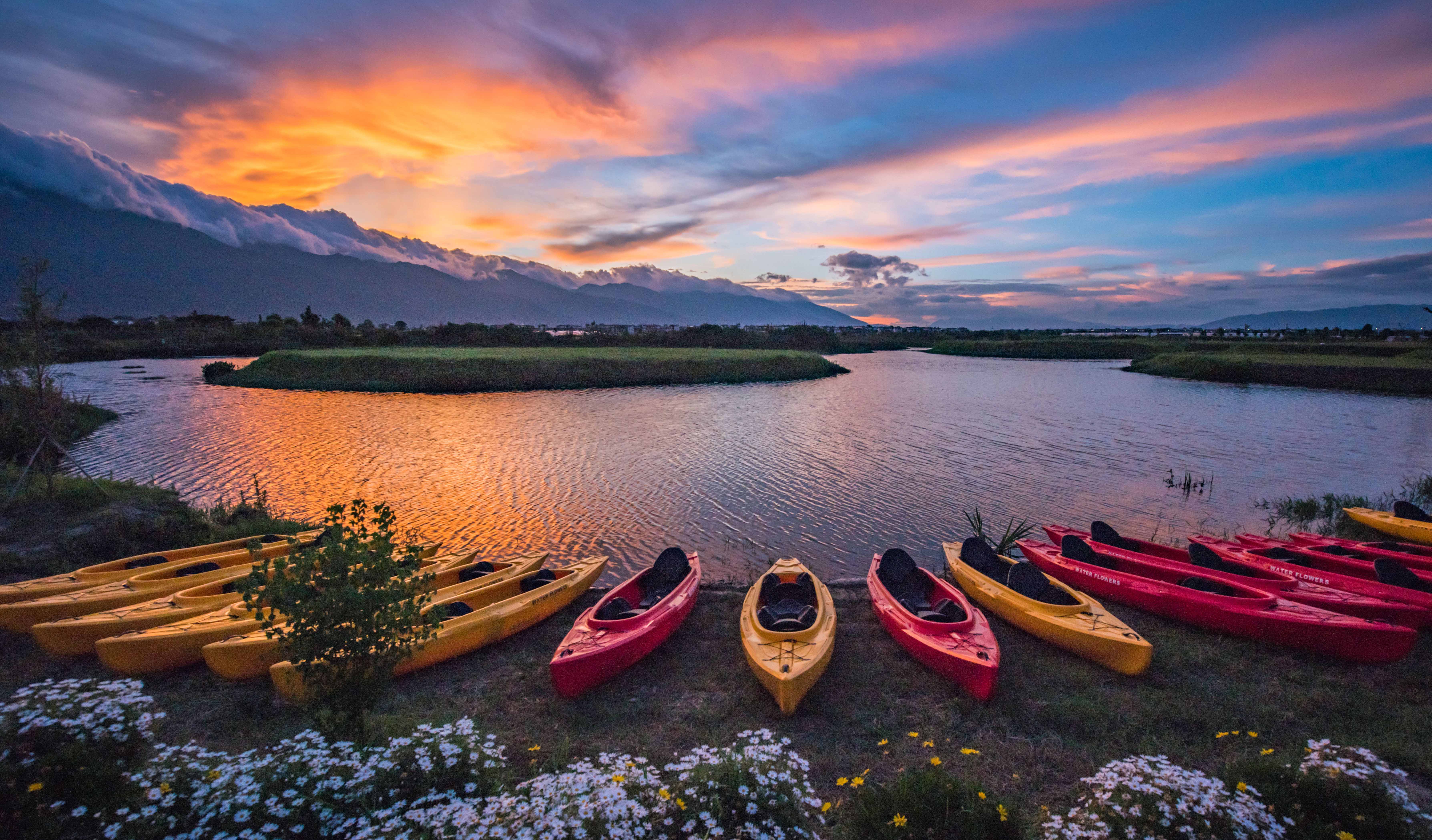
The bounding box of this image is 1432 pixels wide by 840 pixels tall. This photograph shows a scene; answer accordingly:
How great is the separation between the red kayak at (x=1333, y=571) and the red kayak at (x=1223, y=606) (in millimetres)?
1181

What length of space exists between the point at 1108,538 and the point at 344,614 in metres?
15.2

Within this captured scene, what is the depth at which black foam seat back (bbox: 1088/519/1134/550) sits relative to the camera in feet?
44.5

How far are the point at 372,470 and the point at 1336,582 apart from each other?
2929cm

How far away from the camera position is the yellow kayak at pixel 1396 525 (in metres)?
14.3

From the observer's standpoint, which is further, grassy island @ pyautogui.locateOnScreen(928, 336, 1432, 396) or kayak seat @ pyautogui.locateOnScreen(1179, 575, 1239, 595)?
grassy island @ pyautogui.locateOnScreen(928, 336, 1432, 396)

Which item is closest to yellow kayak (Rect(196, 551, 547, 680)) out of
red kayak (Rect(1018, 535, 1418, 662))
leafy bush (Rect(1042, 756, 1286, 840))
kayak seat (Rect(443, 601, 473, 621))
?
kayak seat (Rect(443, 601, 473, 621))

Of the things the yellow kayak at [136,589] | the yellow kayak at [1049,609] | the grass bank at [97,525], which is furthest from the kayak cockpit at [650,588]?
the grass bank at [97,525]

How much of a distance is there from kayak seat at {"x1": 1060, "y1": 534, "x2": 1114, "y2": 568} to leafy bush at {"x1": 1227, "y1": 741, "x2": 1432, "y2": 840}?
710 centimetres

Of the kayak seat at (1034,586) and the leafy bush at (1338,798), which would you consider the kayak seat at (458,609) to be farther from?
the leafy bush at (1338,798)

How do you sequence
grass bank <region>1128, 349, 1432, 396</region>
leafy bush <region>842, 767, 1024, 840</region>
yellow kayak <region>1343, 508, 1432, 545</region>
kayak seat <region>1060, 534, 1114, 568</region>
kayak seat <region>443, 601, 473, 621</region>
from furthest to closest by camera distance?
grass bank <region>1128, 349, 1432, 396</region> → yellow kayak <region>1343, 508, 1432, 545</region> → kayak seat <region>1060, 534, 1114, 568</region> → kayak seat <region>443, 601, 473, 621</region> → leafy bush <region>842, 767, 1024, 840</region>

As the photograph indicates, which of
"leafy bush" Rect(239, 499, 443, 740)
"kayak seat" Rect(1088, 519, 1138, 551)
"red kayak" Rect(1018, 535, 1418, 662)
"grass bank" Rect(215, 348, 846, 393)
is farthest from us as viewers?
"grass bank" Rect(215, 348, 846, 393)

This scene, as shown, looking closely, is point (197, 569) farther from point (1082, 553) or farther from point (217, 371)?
point (217, 371)

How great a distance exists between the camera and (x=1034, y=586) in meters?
11.1

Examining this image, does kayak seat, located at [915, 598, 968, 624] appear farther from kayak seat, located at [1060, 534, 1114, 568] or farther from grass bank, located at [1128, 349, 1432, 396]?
grass bank, located at [1128, 349, 1432, 396]
